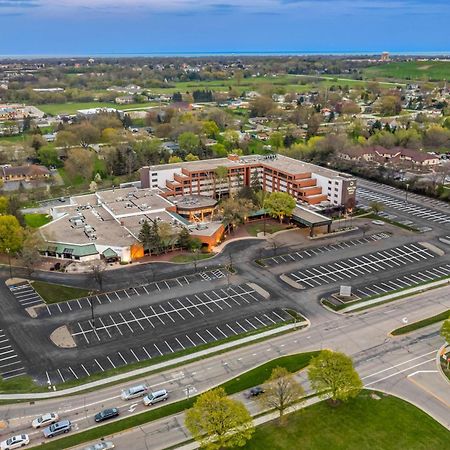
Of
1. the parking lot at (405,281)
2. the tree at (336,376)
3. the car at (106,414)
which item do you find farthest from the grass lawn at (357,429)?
the parking lot at (405,281)

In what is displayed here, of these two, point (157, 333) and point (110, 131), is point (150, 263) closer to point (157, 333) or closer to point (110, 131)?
point (157, 333)

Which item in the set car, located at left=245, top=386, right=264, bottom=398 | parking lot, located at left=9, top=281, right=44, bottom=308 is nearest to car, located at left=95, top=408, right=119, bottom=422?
car, located at left=245, top=386, right=264, bottom=398

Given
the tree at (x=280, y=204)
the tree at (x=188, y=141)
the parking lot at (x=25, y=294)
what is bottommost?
the parking lot at (x=25, y=294)

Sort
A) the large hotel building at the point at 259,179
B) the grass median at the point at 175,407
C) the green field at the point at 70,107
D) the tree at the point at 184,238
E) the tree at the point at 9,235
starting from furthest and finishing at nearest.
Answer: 1. the green field at the point at 70,107
2. the large hotel building at the point at 259,179
3. the tree at the point at 184,238
4. the tree at the point at 9,235
5. the grass median at the point at 175,407

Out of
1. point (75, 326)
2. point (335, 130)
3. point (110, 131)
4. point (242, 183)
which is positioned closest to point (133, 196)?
point (242, 183)

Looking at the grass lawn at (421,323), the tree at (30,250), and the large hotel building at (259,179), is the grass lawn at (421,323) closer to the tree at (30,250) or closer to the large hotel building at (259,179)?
the large hotel building at (259,179)
